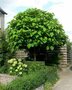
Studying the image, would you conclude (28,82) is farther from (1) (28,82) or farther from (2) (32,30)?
(2) (32,30)

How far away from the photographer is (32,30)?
58.7 ft

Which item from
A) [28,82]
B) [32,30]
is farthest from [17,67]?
[28,82]

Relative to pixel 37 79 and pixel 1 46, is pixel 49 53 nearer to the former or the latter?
pixel 1 46

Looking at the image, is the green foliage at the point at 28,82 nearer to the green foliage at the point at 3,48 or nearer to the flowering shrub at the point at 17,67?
the flowering shrub at the point at 17,67

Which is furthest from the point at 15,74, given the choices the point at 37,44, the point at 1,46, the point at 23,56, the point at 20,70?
the point at 23,56

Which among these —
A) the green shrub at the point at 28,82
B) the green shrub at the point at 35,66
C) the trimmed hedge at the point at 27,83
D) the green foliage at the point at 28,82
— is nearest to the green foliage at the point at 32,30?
the green shrub at the point at 35,66

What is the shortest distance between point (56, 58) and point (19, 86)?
12.9m

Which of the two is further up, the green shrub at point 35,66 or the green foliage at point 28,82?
the green shrub at point 35,66

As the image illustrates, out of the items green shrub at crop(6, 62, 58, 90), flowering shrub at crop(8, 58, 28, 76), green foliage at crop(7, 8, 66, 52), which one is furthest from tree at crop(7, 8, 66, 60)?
green shrub at crop(6, 62, 58, 90)

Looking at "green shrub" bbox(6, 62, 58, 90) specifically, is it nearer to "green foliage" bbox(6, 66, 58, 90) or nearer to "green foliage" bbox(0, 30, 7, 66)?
"green foliage" bbox(6, 66, 58, 90)

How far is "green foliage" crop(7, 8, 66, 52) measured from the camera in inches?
707

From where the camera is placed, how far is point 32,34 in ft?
58.3

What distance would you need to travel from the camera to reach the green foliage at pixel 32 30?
17953 mm

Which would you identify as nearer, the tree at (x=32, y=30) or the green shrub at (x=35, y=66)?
the green shrub at (x=35, y=66)
